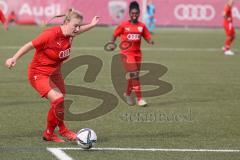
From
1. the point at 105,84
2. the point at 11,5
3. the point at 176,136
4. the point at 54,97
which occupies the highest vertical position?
the point at 54,97

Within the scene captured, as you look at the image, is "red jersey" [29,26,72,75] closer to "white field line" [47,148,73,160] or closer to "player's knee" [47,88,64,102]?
"player's knee" [47,88,64,102]

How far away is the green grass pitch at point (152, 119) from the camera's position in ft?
32.4

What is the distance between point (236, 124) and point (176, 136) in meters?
1.75

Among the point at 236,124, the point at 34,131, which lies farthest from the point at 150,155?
the point at 236,124

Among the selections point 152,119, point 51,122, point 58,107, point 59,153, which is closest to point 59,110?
point 58,107

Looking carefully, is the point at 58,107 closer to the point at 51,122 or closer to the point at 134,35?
the point at 51,122

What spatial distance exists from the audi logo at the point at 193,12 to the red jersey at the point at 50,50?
36008 mm

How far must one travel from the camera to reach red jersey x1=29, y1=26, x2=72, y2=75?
10.3 m

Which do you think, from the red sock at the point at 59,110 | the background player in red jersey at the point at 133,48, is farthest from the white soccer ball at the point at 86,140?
the background player in red jersey at the point at 133,48

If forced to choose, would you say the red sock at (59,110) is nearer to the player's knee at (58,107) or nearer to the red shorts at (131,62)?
the player's knee at (58,107)

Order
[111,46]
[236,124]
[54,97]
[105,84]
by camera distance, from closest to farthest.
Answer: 1. [54,97]
2. [236,124]
3. [111,46]
4. [105,84]

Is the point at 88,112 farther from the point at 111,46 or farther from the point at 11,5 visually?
the point at 11,5

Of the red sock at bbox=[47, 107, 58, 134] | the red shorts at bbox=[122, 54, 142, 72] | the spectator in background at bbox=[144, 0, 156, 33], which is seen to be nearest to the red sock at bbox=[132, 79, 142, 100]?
the red shorts at bbox=[122, 54, 142, 72]

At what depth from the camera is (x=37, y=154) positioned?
9547 mm
